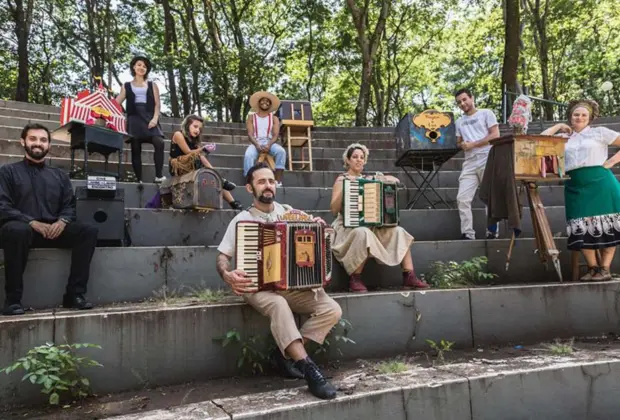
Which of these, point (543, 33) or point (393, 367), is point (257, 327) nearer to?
point (393, 367)

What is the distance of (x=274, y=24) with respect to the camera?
59.6 ft

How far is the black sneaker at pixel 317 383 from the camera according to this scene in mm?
2764

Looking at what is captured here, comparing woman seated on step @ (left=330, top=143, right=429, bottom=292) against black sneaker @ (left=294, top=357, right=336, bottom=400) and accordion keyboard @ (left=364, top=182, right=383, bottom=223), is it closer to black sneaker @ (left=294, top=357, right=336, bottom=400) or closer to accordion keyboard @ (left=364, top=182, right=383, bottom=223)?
accordion keyboard @ (left=364, top=182, right=383, bottom=223)

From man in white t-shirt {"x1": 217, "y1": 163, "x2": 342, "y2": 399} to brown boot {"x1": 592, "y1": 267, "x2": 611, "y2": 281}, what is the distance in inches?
102

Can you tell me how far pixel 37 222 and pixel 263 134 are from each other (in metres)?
3.43

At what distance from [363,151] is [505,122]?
21.4 ft

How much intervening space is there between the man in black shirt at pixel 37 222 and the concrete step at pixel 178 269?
0.11 meters

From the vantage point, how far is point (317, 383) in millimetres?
2811

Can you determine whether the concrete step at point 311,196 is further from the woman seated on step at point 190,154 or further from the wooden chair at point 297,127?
the wooden chair at point 297,127

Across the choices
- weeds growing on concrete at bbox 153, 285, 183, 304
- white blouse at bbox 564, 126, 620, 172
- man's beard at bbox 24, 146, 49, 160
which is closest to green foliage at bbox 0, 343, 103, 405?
weeds growing on concrete at bbox 153, 285, 183, 304

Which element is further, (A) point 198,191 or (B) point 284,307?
(A) point 198,191

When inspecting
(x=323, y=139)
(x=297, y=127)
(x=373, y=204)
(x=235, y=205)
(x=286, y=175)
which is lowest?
(x=373, y=204)

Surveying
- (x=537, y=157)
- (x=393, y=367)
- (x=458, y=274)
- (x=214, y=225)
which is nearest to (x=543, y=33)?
(x=537, y=157)

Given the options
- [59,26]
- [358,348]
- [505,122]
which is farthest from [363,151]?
[59,26]
